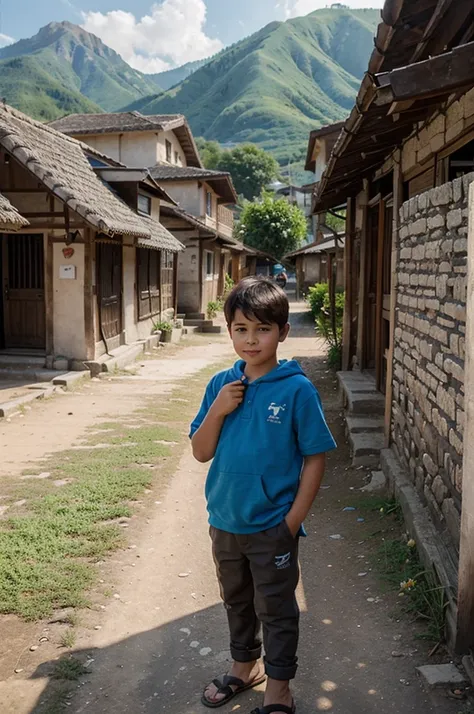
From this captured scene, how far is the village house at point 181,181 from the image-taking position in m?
22.3

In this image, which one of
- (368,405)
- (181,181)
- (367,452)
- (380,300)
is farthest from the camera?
(181,181)

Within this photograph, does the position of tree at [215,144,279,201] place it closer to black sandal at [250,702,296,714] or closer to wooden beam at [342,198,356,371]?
wooden beam at [342,198,356,371]

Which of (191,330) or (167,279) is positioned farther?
(191,330)

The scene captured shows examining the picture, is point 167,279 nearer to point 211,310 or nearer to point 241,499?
point 211,310

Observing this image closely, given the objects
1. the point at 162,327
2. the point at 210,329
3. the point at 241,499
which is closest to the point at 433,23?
the point at 241,499

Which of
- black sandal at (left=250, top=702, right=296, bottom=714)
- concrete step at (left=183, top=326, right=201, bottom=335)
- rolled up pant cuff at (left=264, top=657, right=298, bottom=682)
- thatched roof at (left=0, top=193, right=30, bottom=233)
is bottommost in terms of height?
black sandal at (left=250, top=702, right=296, bottom=714)

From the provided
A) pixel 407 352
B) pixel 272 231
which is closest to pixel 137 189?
pixel 407 352

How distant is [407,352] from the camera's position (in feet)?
17.6

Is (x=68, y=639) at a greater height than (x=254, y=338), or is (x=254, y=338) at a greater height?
(x=254, y=338)

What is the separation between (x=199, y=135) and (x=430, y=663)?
133566mm

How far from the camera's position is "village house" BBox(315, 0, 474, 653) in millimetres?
3166

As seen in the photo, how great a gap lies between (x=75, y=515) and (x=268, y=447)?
3029 mm

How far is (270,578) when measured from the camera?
265cm

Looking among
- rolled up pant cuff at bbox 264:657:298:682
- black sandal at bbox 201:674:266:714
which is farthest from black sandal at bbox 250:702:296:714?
black sandal at bbox 201:674:266:714
